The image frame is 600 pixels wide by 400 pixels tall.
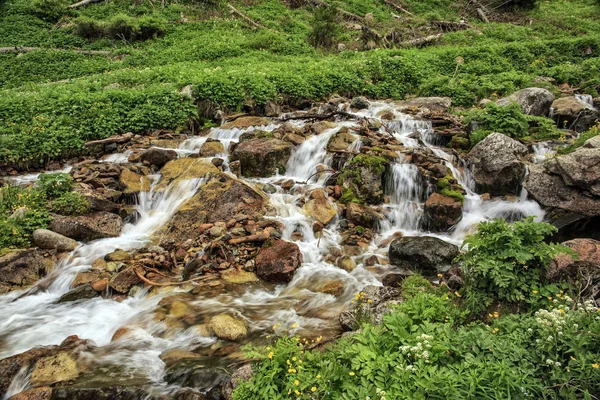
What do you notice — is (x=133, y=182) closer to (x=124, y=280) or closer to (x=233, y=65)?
(x=124, y=280)

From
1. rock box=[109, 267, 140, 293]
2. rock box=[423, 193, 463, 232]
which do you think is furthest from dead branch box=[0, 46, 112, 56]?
rock box=[423, 193, 463, 232]

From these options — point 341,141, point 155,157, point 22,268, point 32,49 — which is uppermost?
point 32,49

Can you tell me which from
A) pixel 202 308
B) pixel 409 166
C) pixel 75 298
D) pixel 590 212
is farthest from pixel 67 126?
pixel 590 212

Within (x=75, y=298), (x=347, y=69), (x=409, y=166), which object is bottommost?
(x=75, y=298)

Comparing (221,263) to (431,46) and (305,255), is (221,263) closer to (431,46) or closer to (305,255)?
(305,255)

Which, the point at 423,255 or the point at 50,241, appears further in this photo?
the point at 50,241

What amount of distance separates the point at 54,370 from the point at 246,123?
961 cm

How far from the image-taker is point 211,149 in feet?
36.9

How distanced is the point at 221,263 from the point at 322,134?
594cm

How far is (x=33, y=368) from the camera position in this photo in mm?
4836

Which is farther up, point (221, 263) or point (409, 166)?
point (409, 166)

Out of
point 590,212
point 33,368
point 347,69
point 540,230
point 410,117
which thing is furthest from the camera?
point 347,69

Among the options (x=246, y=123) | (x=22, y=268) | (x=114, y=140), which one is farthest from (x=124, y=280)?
(x=246, y=123)

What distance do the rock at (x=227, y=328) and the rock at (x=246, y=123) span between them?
827cm
